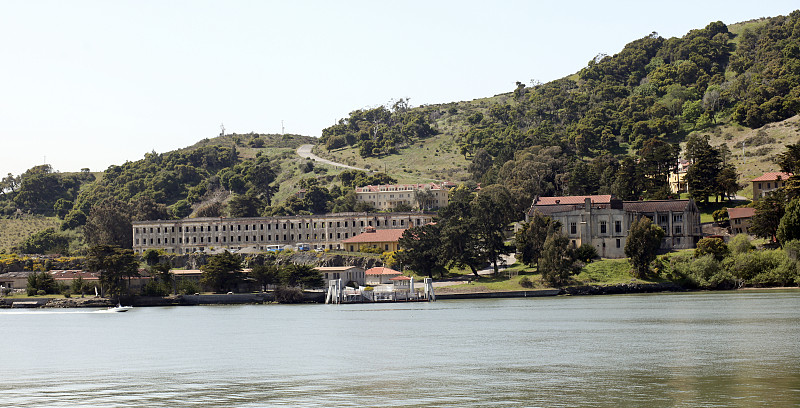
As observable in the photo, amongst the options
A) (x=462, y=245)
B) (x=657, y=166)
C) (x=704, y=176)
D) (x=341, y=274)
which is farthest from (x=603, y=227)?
(x=341, y=274)

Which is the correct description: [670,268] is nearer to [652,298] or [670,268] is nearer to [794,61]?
[652,298]

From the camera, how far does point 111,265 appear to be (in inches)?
4579

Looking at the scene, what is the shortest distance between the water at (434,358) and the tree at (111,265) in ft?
95.9

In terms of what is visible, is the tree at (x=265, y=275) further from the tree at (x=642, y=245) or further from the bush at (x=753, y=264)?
the bush at (x=753, y=264)

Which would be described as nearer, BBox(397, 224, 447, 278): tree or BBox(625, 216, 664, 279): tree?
BBox(625, 216, 664, 279): tree

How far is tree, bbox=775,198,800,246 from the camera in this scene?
9062 cm

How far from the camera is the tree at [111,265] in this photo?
11669 cm

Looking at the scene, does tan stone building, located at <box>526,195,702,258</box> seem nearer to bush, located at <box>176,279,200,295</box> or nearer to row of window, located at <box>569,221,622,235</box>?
row of window, located at <box>569,221,622,235</box>

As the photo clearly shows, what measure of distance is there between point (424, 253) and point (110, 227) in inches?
3357

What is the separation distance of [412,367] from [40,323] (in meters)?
57.6

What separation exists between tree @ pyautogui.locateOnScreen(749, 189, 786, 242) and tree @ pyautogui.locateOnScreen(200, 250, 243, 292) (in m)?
Answer: 63.3

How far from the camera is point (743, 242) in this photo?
324ft

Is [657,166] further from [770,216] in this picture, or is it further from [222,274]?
[222,274]

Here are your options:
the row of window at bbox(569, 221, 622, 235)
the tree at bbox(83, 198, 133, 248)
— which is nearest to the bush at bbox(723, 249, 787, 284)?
the row of window at bbox(569, 221, 622, 235)
